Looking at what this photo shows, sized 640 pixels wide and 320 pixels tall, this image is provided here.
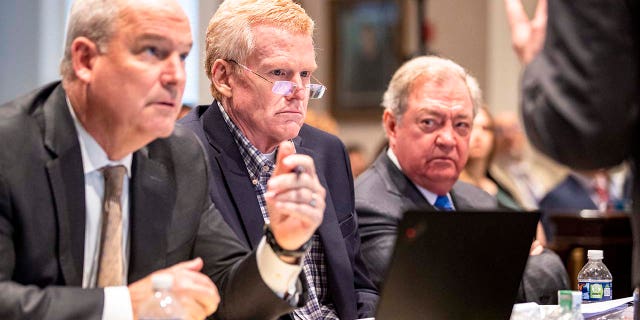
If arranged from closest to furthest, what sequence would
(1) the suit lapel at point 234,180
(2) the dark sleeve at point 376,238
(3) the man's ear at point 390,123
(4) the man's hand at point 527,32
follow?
(4) the man's hand at point 527,32 → (1) the suit lapel at point 234,180 → (2) the dark sleeve at point 376,238 → (3) the man's ear at point 390,123

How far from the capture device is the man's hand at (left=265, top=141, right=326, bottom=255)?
7.13 feet

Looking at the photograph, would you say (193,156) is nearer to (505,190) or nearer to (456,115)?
(456,115)

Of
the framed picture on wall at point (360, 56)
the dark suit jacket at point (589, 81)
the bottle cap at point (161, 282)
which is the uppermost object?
the dark suit jacket at point (589, 81)

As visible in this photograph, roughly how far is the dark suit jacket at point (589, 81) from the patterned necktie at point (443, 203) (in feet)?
6.84

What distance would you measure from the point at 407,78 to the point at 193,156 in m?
1.58

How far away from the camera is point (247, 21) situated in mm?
3145

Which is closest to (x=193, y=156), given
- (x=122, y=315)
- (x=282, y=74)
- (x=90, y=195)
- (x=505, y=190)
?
(x=90, y=195)

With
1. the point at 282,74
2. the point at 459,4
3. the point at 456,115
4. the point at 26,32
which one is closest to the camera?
the point at 282,74

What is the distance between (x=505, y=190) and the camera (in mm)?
5918

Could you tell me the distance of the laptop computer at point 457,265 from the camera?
2.31 m

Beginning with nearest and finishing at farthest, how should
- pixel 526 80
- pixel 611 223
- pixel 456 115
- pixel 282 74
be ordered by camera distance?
1. pixel 526 80
2. pixel 282 74
3. pixel 456 115
4. pixel 611 223

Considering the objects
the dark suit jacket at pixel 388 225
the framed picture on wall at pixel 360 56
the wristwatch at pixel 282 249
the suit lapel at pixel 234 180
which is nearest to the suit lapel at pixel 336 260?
the suit lapel at pixel 234 180

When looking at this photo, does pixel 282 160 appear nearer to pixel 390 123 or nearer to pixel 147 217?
pixel 147 217

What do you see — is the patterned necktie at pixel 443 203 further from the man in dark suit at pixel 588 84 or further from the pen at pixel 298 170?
the man in dark suit at pixel 588 84
